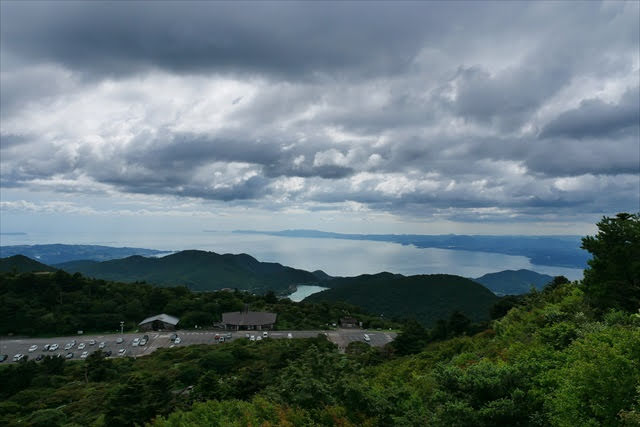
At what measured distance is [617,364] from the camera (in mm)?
6645

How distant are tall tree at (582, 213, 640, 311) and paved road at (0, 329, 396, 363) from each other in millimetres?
34739

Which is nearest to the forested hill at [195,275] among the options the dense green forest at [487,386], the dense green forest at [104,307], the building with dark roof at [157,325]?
the dense green forest at [104,307]

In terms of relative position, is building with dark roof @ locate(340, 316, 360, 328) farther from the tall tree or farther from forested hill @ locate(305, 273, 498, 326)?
the tall tree

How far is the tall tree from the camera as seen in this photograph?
14.9 m

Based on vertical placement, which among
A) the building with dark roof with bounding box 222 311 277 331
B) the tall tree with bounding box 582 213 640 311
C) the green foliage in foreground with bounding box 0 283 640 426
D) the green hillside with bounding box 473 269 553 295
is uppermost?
the tall tree with bounding box 582 213 640 311

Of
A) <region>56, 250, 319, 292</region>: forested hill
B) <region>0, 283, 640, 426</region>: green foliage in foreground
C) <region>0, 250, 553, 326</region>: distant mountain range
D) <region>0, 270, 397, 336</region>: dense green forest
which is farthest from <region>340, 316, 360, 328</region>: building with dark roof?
<region>56, 250, 319, 292</region>: forested hill

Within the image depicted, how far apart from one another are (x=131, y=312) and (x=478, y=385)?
68597mm

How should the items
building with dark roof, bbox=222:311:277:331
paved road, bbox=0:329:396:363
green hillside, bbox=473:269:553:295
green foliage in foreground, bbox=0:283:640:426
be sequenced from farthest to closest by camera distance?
1. green hillside, bbox=473:269:553:295
2. building with dark roof, bbox=222:311:277:331
3. paved road, bbox=0:329:396:363
4. green foliage in foreground, bbox=0:283:640:426

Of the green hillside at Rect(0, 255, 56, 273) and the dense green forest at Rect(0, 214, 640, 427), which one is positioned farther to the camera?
the green hillside at Rect(0, 255, 56, 273)

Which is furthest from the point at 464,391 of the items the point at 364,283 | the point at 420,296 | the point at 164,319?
the point at 364,283

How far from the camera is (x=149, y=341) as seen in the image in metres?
52.6

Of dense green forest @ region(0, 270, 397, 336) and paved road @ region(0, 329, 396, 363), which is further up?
dense green forest @ region(0, 270, 397, 336)

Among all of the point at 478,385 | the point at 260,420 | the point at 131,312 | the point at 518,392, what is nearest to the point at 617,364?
the point at 518,392

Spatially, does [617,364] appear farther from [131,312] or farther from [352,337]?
[131,312]
